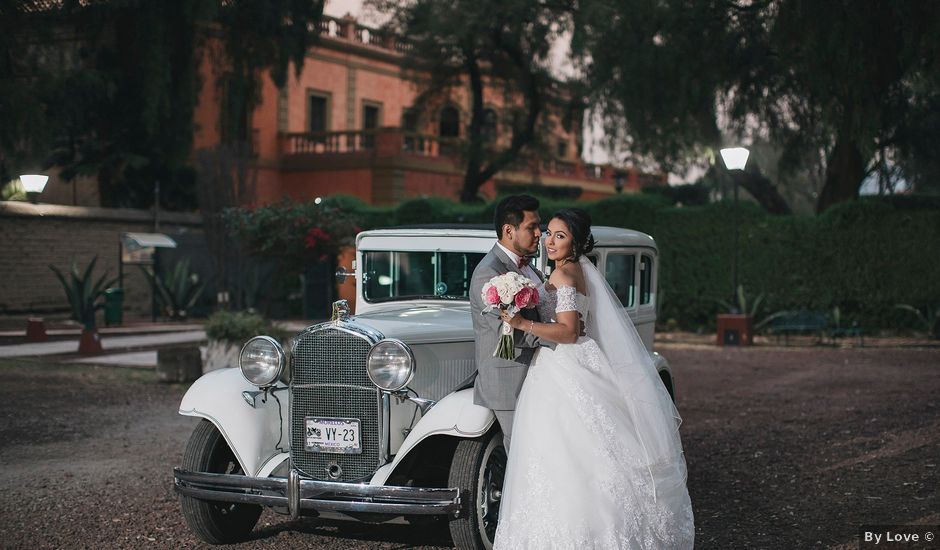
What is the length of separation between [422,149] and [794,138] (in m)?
16.6

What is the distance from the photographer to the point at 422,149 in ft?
124

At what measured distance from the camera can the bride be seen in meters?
4.76

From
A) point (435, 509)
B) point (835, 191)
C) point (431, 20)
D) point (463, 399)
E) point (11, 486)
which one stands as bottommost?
point (11, 486)

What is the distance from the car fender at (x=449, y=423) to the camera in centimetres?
511

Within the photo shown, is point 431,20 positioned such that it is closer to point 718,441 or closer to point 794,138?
point 794,138

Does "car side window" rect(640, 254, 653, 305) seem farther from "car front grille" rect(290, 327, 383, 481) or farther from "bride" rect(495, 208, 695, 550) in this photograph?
"car front grille" rect(290, 327, 383, 481)

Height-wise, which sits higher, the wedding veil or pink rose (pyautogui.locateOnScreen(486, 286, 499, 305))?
pink rose (pyautogui.locateOnScreen(486, 286, 499, 305))

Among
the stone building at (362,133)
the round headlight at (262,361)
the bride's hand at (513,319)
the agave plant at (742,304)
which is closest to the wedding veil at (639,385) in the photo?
the bride's hand at (513,319)

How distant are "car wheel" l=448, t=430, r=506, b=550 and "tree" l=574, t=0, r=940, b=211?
13689mm

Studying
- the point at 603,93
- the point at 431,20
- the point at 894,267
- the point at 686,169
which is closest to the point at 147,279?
the point at 431,20

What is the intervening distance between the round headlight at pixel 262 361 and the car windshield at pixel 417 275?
1.39 m

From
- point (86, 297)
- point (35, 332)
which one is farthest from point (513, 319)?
point (35, 332)

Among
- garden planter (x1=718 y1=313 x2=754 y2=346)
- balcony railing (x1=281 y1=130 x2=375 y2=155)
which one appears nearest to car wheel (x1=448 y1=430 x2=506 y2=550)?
garden planter (x1=718 y1=313 x2=754 y2=346)

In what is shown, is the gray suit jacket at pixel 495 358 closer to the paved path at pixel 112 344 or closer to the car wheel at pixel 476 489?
the car wheel at pixel 476 489
